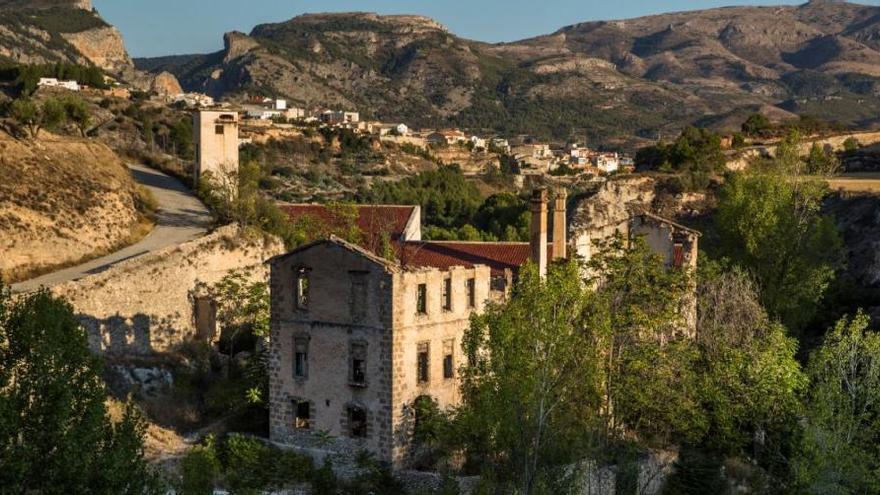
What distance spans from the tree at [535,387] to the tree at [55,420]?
31.6 feet

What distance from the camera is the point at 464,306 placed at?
1387 inches

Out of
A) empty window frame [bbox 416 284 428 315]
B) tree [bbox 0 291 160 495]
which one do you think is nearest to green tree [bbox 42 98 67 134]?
empty window frame [bbox 416 284 428 315]

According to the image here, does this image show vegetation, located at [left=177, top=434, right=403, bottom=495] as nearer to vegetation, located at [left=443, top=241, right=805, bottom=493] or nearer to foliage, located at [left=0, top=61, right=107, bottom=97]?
vegetation, located at [left=443, top=241, right=805, bottom=493]

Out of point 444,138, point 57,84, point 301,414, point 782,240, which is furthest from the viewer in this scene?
point 444,138

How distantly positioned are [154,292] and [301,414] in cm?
940

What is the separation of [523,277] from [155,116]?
78848mm

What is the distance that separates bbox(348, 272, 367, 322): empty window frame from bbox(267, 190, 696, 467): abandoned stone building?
1.1 inches

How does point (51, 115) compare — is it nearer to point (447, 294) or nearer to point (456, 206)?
point (447, 294)

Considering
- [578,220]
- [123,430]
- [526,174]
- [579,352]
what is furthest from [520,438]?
[526,174]

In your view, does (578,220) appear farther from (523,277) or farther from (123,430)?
(123,430)

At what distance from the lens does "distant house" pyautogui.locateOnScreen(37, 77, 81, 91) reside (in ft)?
342

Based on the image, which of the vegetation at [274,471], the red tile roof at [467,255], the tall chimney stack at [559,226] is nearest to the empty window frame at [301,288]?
the red tile roof at [467,255]

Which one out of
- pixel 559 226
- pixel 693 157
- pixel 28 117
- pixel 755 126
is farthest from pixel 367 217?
pixel 755 126

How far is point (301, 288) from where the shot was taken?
34.4 meters
